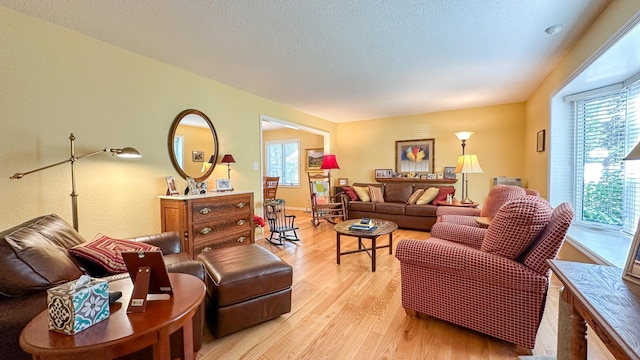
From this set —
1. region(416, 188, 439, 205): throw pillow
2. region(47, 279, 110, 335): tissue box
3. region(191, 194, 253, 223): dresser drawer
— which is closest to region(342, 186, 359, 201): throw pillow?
region(416, 188, 439, 205): throw pillow

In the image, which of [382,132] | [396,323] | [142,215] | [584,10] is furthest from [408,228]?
[142,215]

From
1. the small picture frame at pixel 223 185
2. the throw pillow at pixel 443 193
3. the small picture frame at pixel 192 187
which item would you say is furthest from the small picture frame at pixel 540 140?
the small picture frame at pixel 192 187

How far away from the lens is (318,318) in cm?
197

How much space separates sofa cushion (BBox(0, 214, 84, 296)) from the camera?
41.7 inches

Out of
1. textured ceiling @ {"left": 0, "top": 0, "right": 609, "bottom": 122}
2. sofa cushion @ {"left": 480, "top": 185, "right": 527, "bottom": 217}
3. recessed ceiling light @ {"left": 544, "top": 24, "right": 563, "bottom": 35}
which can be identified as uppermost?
textured ceiling @ {"left": 0, "top": 0, "right": 609, "bottom": 122}

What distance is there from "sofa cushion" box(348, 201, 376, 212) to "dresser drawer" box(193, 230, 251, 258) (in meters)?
2.64

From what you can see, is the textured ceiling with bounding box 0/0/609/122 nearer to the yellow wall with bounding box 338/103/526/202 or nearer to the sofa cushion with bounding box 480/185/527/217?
the yellow wall with bounding box 338/103/526/202

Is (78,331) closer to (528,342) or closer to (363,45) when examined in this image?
(528,342)

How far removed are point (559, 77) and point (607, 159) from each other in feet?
3.38

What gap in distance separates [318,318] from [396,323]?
0.58 meters

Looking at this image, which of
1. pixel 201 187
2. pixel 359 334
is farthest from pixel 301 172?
pixel 359 334

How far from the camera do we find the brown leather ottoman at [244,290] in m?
1.71

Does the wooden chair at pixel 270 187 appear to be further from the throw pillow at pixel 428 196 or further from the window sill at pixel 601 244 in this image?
the window sill at pixel 601 244

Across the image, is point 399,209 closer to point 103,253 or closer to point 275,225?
point 275,225
